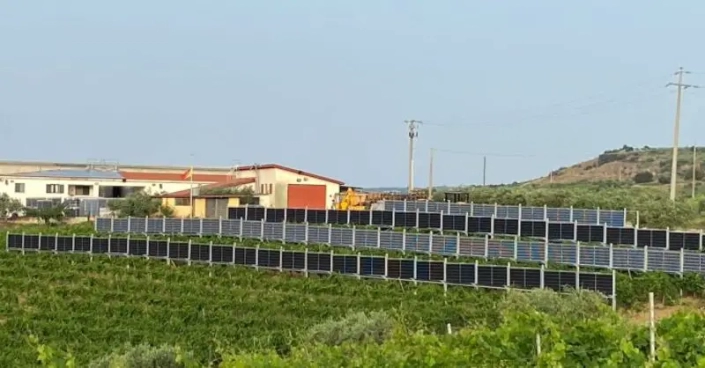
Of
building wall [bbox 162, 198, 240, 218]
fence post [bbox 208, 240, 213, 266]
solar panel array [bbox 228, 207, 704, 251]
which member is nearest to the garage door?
building wall [bbox 162, 198, 240, 218]

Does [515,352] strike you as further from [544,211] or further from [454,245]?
[544,211]

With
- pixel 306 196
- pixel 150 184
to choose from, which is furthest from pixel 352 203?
pixel 150 184

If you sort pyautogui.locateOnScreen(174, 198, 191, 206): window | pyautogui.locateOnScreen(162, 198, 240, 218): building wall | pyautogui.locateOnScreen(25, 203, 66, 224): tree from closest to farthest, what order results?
pyautogui.locateOnScreen(162, 198, 240, 218): building wall, pyautogui.locateOnScreen(25, 203, 66, 224): tree, pyautogui.locateOnScreen(174, 198, 191, 206): window

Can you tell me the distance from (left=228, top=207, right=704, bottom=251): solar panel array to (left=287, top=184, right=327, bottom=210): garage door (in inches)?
711

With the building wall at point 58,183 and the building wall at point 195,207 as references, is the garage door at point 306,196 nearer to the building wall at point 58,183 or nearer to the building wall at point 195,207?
the building wall at point 195,207

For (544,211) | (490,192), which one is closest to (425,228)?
(544,211)

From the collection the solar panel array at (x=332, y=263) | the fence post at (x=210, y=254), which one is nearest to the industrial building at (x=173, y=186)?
the solar panel array at (x=332, y=263)

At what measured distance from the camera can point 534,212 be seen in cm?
3762

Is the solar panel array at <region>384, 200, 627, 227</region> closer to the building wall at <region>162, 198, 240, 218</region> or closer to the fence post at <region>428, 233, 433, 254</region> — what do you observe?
the fence post at <region>428, 233, 433, 254</region>

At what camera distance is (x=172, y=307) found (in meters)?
23.7

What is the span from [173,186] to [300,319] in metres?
53.1

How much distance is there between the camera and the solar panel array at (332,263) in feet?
80.5

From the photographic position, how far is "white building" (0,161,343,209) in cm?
6109

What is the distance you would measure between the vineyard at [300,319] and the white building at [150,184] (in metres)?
26.0
